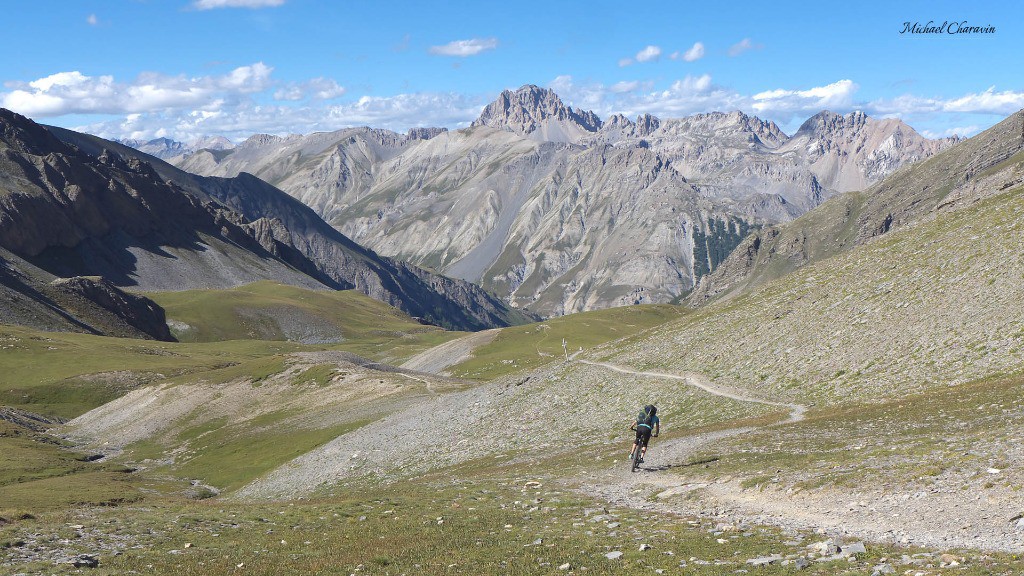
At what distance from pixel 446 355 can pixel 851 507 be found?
160 meters

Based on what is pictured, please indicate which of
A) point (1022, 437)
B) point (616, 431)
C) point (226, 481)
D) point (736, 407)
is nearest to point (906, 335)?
point (736, 407)

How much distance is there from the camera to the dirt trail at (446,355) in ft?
569

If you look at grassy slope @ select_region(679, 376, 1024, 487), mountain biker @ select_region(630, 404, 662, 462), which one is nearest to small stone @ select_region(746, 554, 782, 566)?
grassy slope @ select_region(679, 376, 1024, 487)

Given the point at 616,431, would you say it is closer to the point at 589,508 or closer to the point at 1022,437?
the point at 589,508

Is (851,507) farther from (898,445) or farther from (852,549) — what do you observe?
(898,445)

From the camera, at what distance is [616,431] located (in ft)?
179

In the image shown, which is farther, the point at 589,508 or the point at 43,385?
the point at 43,385

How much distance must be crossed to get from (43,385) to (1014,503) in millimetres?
156710

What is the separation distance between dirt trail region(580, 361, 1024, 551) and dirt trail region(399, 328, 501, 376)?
13565 cm

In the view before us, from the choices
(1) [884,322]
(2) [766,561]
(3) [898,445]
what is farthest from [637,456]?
(1) [884,322]

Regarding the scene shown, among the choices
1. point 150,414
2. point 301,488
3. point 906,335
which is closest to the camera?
point 906,335

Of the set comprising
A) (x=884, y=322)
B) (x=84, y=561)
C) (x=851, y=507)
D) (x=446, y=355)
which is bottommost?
(x=446, y=355)

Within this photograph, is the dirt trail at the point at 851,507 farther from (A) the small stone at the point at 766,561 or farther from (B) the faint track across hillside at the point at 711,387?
(B) the faint track across hillside at the point at 711,387

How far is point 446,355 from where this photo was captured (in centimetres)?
18175
